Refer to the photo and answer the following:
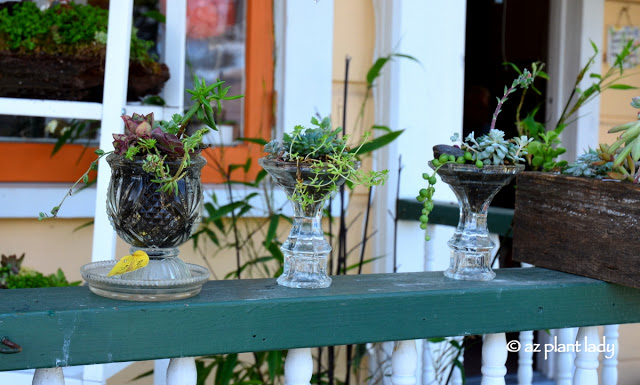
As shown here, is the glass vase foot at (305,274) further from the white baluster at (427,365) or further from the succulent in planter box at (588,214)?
the white baluster at (427,365)

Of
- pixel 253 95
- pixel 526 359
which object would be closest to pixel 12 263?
pixel 253 95

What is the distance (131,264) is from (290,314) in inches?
9.3

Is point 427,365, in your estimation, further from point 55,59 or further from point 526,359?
point 55,59

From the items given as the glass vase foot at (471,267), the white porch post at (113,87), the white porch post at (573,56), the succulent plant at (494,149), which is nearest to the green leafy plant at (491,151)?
the succulent plant at (494,149)

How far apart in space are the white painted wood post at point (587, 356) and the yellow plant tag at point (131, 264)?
2.66ft

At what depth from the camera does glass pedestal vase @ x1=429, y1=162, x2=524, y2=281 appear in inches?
49.6

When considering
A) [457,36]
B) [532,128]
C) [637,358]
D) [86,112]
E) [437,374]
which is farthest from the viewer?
[637,358]

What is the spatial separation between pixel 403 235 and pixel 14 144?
1.23 m

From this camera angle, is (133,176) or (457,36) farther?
(457,36)

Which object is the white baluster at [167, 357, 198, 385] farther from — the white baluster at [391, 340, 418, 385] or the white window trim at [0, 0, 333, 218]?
the white window trim at [0, 0, 333, 218]

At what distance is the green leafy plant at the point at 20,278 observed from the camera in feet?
6.26

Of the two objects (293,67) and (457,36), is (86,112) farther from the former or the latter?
(457,36)

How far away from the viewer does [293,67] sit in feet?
7.82

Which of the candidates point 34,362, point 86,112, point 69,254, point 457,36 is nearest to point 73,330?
point 34,362
